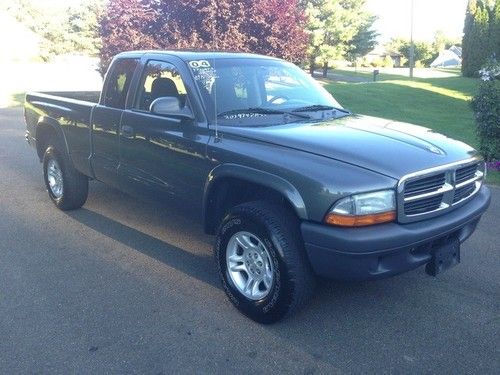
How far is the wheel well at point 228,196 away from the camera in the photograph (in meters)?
3.70

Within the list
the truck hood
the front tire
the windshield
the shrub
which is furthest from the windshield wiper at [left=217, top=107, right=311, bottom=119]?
the shrub

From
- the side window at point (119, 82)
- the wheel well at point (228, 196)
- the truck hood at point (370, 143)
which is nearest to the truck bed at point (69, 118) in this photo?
the side window at point (119, 82)

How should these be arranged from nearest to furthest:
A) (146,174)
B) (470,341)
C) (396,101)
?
(470,341) < (146,174) < (396,101)

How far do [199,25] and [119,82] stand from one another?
9.91 metres

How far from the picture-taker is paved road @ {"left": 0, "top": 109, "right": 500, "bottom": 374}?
3176mm

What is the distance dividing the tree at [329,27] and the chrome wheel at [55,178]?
35902 millimetres

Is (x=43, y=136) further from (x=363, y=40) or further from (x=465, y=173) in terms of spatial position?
(x=363, y=40)

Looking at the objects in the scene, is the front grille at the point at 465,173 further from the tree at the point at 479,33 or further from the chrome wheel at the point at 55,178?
the tree at the point at 479,33

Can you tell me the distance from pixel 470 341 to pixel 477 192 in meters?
1.22

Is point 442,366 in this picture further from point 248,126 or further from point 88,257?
point 88,257

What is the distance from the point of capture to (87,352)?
326cm

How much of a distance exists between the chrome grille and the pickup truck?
0.01m

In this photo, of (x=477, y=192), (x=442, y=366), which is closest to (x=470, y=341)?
(x=442, y=366)

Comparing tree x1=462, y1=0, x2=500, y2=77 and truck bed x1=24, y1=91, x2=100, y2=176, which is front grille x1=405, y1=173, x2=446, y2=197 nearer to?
truck bed x1=24, y1=91, x2=100, y2=176
